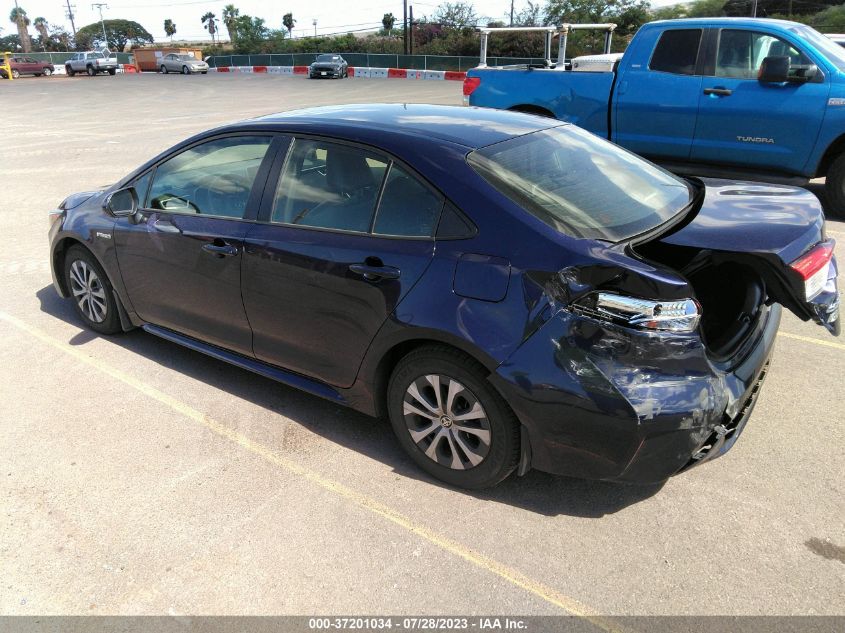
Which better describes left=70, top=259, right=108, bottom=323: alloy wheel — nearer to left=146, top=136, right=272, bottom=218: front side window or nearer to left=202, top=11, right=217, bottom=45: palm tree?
left=146, top=136, right=272, bottom=218: front side window

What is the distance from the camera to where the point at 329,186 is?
3.42m

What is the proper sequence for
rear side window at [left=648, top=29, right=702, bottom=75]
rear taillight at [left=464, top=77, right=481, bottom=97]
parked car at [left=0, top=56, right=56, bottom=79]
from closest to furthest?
rear side window at [left=648, top=29, right=702, bottom=75] → rear taillight at [left=464, top=77, right=481, bottom=97] → parked car at [left=0, top=56, right=56, bottom=79]

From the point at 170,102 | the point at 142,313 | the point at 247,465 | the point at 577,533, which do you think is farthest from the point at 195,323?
the point at 170,102

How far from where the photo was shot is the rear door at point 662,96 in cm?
754

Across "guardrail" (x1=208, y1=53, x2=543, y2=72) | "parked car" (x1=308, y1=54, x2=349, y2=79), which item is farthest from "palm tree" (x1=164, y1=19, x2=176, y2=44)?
"parked car" (x1=308, y1=54, x2=349, y2=79)

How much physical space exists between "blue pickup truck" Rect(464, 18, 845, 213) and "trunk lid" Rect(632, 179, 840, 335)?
4.48 meters

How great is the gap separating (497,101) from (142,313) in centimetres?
606

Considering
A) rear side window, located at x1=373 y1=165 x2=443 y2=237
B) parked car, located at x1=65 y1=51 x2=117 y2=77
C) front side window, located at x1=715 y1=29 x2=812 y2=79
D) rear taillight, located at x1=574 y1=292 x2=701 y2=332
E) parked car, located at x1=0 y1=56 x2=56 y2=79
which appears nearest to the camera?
rear taillight, located at x1=574 y1=292 x2=701 y2=332

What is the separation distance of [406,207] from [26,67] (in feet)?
191

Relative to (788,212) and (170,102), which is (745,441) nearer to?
(788,212)

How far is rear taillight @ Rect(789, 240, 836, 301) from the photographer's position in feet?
8.73

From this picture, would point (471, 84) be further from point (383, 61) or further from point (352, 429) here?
point (383, 61)

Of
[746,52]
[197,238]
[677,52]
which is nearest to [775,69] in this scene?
[746,52]

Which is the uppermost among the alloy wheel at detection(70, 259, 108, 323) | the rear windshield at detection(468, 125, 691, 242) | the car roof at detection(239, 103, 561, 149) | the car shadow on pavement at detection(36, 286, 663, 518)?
the car roof at detection(239, 103, 561, 149)
